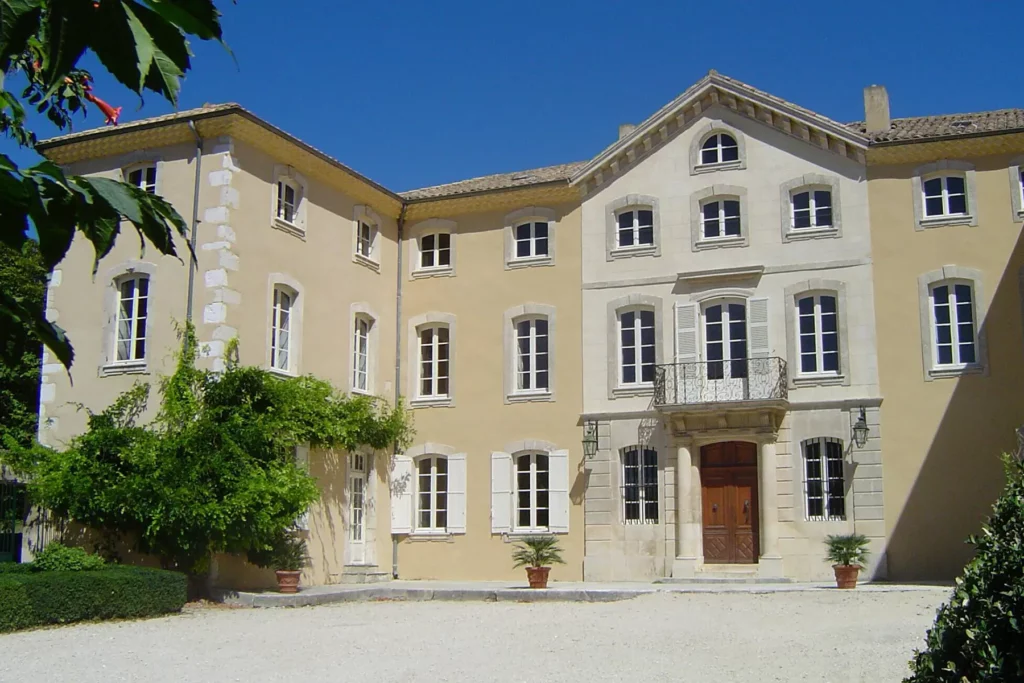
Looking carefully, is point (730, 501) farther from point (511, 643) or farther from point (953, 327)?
point (511, 643)

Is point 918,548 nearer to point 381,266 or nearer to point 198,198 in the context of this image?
point 381,266

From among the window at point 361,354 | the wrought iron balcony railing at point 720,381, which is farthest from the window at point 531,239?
the wrought iron balcony railing at point 720,381

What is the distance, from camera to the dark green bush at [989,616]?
4457mm

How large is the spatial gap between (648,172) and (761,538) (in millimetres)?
7292

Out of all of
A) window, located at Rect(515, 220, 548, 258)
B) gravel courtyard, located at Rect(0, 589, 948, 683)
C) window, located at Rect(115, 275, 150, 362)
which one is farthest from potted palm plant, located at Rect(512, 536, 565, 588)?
window, located at Rect(115, 275, 150, 362)

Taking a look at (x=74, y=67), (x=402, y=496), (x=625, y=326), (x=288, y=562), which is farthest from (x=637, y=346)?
(x=74, y=67)

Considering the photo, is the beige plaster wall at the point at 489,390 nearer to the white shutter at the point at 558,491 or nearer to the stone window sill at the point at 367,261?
the white shutter at the point at 558,491

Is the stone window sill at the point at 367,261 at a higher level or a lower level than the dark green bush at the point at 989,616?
higher

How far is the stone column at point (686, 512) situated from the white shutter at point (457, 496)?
4.22m

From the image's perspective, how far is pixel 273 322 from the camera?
65.8ft

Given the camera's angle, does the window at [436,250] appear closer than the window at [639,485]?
No

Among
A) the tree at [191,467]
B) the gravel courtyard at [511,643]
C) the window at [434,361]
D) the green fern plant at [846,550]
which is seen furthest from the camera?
the window at [434,361]

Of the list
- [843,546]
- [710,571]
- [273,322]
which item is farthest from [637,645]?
[273,322]

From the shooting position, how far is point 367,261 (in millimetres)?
22953
